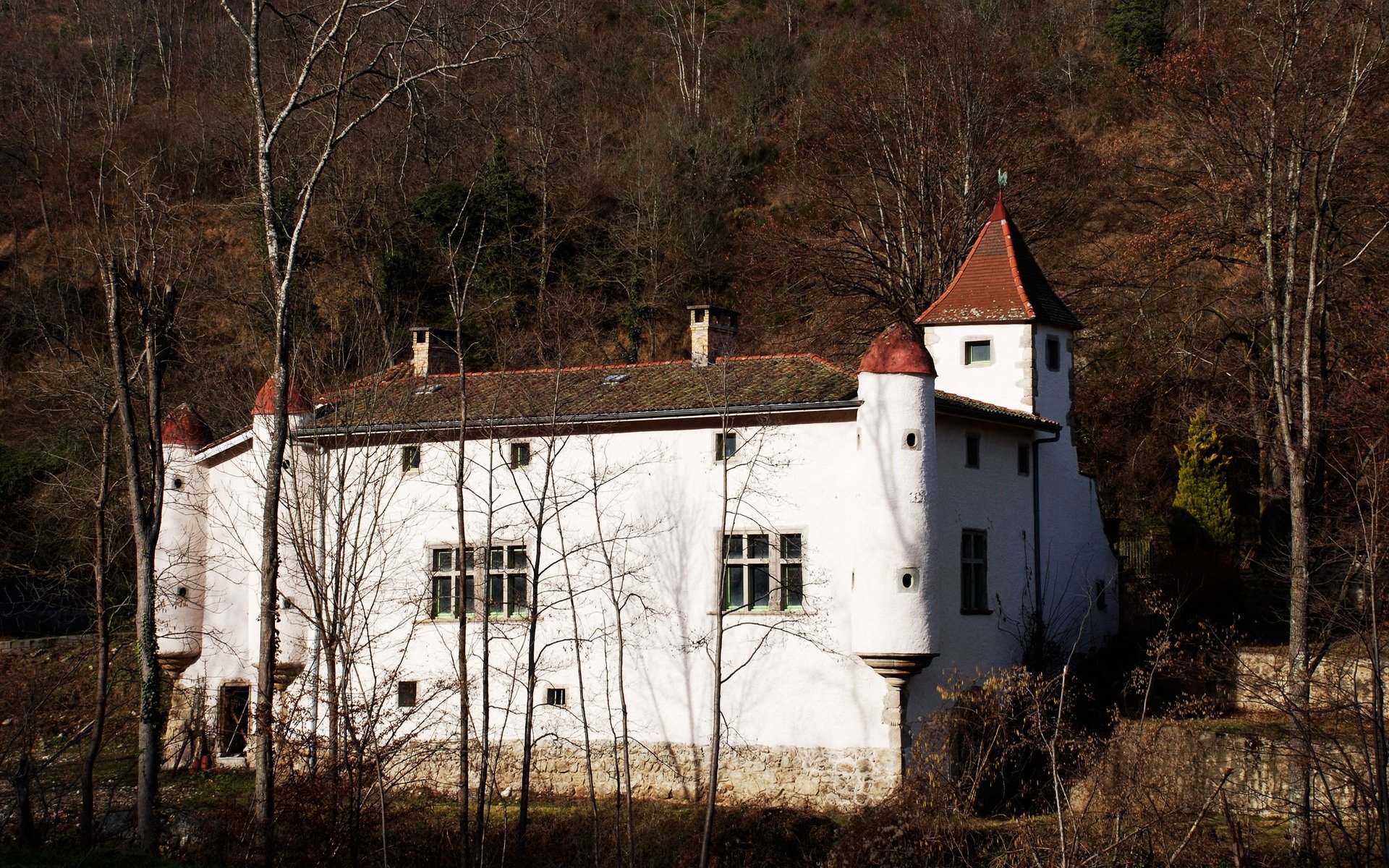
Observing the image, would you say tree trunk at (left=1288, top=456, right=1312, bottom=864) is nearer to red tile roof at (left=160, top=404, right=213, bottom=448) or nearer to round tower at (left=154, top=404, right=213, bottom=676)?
round tower at (left=154, top=404, right=213, bottom=676)

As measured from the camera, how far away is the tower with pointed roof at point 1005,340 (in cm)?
2272

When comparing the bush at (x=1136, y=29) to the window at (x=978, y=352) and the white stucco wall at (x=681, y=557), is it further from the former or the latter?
the white stucco wall at (x=681, y=557)

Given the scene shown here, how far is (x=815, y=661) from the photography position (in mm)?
18750

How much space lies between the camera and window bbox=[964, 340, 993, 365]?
23.1m

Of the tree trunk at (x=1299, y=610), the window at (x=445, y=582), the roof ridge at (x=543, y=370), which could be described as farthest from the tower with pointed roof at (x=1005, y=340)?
the window at (x=445, y=582)

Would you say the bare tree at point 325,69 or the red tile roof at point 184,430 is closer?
the bare tree at point 325,69

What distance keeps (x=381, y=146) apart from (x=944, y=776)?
2313 centimetres

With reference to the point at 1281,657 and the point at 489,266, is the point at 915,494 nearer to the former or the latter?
the point at 1281,657

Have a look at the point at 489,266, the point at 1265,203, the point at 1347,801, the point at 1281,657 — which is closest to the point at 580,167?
the point at 489,266

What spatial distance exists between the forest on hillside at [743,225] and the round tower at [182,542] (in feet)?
2.71

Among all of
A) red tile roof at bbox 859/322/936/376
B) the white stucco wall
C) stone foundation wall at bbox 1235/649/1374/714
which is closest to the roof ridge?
the white stucco wall

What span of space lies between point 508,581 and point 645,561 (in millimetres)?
2208

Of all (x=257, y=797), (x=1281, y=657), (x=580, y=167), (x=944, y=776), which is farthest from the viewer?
(x=580, y=167)

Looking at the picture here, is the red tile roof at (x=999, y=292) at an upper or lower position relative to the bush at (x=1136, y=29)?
lower
